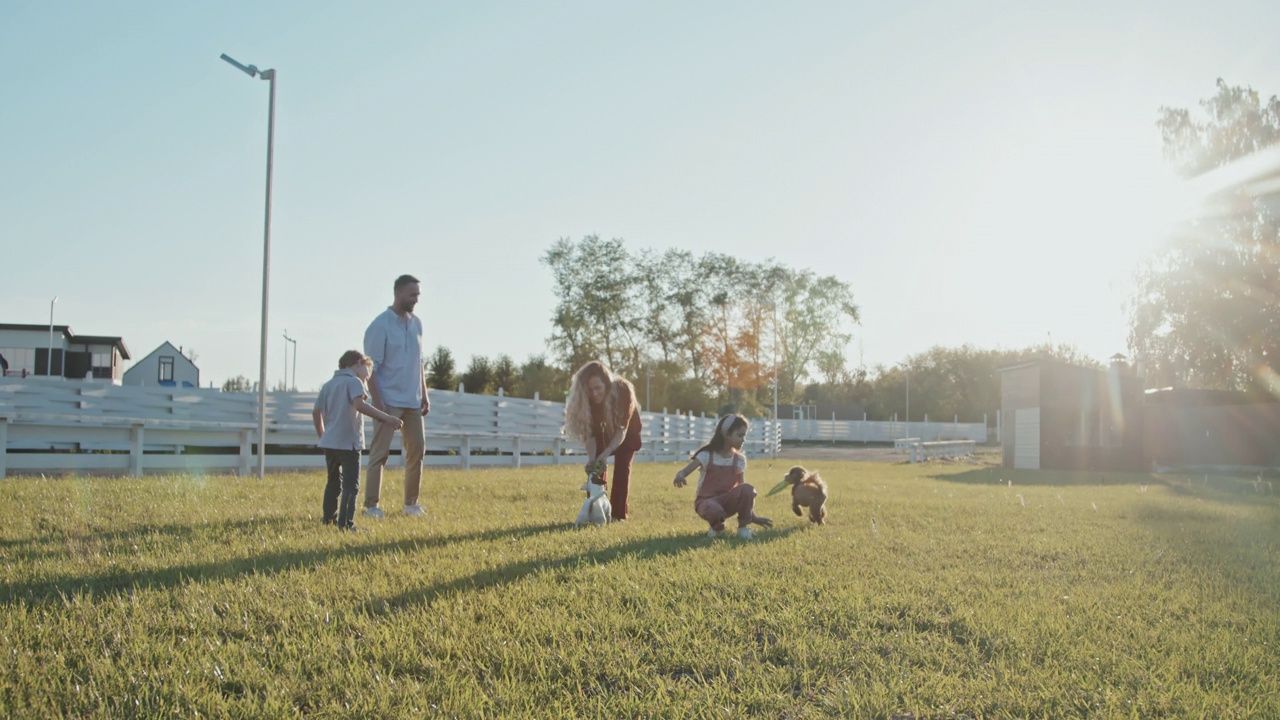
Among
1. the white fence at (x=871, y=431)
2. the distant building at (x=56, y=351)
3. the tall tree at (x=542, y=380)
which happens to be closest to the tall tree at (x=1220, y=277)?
the tall tree at (x=542, y=380)

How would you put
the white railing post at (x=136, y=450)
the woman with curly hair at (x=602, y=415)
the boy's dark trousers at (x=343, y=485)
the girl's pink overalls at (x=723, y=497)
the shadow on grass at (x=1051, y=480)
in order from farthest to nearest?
1. the shadow on grass at (x=1051, y=480)
2. the white railing post at (x=136, y=450)
3. the woman with curly hair at (x=602, y=415)
4. the girl's pink overalls at (x=723, y=497)
5. the boy's dark trousers at (x=343, y=485)

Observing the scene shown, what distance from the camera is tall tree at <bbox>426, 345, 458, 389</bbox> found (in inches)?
1772

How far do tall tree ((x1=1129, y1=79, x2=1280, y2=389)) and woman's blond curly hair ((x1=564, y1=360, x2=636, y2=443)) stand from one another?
2580 centimetres

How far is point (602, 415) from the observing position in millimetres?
8086

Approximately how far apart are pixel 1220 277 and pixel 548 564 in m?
28.5

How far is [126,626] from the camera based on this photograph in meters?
3.72

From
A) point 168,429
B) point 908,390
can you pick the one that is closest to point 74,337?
point 168,429

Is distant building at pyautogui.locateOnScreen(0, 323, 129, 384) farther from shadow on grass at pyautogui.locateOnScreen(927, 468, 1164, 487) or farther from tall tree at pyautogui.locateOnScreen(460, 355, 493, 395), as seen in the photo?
shadow on grass at pyautogui.locateOnScreen(927, 468, 1164, 487)

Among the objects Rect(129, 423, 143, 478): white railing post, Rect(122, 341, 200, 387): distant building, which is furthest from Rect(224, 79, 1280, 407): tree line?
Rect(129, 423, 143, 478): white railing post

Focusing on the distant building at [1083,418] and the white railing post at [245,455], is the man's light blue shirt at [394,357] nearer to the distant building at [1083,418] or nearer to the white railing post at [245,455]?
the white railing post at [245,455]

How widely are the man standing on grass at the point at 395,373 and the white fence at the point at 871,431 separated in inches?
2226

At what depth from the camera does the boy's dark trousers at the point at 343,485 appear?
6.85 m

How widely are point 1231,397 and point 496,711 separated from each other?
3416 centimetres

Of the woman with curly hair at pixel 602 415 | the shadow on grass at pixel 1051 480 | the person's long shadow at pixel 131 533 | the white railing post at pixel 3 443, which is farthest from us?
the shadow on grass at pixel 1051 480
